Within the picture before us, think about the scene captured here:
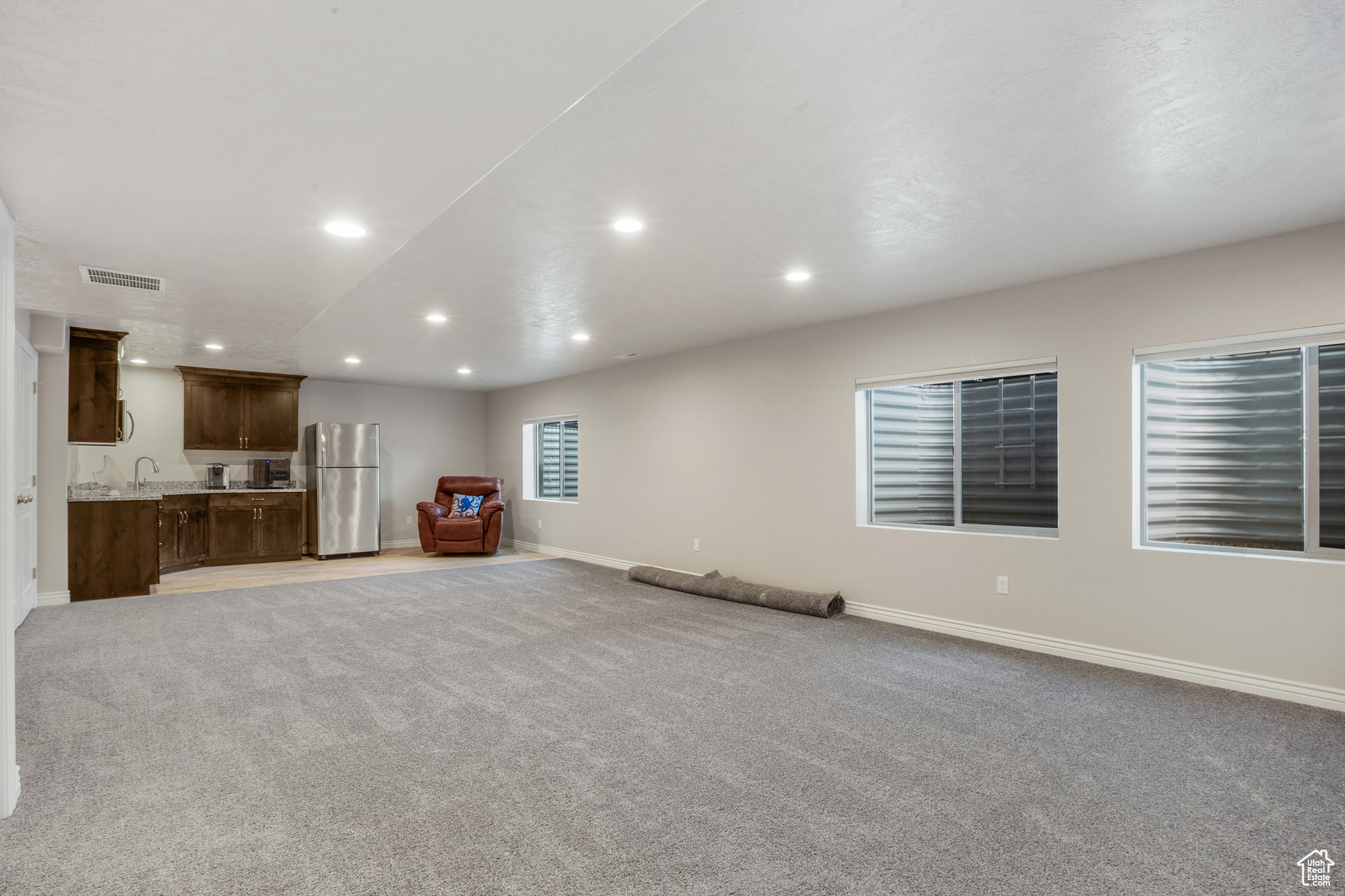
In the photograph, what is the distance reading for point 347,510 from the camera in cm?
841

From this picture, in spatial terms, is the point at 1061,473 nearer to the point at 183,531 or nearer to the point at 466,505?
the point at 466,505

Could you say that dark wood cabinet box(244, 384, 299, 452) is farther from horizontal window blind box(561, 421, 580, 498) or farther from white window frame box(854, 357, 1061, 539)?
white window frame box(854, 357, 1061, 539)

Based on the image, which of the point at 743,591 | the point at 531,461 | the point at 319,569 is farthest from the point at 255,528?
the point at 743,591

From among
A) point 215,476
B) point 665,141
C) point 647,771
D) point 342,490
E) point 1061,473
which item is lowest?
point 647,771

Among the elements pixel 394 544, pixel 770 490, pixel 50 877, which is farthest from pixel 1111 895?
pixel 394 544

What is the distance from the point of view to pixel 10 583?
2.31m

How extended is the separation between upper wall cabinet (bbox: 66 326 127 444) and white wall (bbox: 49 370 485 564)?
184 millimetres

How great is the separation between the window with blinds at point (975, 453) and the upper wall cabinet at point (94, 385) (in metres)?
6.36

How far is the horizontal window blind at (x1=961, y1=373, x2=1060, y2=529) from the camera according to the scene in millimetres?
6730

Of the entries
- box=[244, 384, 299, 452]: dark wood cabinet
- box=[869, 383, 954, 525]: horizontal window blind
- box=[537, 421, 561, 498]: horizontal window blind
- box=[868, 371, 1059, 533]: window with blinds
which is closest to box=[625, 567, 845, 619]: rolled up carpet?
box=[868, 371, 1059, 533]: window with blinds

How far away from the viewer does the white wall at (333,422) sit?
18.0 ft

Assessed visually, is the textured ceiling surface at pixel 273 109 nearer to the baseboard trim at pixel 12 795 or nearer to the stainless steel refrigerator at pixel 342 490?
the baseboard trim at pixel 12 795

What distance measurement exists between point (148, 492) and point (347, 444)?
80.7 inches

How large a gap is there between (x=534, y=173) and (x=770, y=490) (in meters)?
3.70
